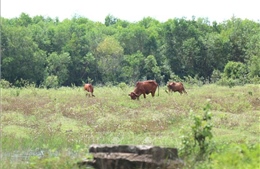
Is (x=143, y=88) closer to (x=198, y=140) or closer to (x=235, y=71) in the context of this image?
(x=198, y=140)

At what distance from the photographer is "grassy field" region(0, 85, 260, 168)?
6378 millimetres

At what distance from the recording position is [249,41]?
50.1 meters

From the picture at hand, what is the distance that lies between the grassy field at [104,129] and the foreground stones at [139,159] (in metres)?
0.17

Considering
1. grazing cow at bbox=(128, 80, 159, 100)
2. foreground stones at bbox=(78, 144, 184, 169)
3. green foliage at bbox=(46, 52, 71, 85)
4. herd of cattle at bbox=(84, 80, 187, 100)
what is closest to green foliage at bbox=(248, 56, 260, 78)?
herd of cattle at bbox=(84, 80, 187, 100)

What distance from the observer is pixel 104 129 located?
12.0 meters

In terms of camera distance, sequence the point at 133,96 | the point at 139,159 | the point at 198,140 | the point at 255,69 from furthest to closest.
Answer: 1. the point at 255,69
2. the point at 133,96
3. the point at 198,140
4. the point at 139,159

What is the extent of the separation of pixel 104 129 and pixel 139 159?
5736mm

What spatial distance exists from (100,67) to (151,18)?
34.8m

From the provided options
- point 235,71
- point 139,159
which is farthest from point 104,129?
point 235,71

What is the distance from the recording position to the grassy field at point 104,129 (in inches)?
251

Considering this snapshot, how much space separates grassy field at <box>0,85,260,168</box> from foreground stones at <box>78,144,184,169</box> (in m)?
0.17

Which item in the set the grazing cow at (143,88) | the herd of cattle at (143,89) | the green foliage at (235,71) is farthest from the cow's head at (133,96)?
the green foliage at (235,71)

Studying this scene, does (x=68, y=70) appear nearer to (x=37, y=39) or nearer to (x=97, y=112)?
(x=37, y=39)

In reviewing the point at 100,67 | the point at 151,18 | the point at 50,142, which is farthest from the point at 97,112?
the point at 151,18
